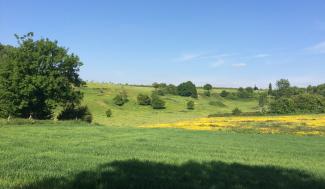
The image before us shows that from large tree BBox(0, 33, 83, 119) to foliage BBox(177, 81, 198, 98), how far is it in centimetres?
9384

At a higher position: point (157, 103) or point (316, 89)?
point (316, 89)

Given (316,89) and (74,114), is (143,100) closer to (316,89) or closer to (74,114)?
(74,114)

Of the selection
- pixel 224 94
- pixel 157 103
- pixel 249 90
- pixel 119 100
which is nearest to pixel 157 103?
pixel 157 103

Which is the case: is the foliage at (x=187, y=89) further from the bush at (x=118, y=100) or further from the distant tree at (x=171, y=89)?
the bush at (x=118, y=100)

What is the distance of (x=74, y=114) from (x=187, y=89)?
313 ft

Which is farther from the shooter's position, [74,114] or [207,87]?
[207,87]

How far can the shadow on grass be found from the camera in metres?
10.7

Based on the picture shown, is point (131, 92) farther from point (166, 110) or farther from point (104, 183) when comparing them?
point (104, 183)

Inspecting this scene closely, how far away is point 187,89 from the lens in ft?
507

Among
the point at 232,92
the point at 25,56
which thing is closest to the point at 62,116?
the point at 25,56

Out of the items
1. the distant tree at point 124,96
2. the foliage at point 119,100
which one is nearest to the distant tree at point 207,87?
the distant tree at point 124,96

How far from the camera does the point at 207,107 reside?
13325cm

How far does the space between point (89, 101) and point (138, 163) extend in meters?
98.5

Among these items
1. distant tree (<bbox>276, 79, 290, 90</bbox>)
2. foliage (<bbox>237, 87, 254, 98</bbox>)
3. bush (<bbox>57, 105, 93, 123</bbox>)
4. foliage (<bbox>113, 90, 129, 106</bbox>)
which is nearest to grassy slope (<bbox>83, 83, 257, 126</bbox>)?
foliage (<bbox>113, 90, 129, 106</bbox>)
